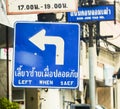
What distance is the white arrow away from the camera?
17.2 feet

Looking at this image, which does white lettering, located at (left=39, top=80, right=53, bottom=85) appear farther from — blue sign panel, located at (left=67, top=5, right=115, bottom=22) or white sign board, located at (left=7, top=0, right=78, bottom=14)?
blue sign panel, located at (left=67, top=5, right=115, bottom=22)

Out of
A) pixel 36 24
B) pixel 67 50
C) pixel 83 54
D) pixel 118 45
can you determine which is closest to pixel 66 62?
pixel 67 50

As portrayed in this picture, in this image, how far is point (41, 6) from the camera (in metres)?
5.36

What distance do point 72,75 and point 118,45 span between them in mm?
33940

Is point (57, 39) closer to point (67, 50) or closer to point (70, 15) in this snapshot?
point (67, 50)

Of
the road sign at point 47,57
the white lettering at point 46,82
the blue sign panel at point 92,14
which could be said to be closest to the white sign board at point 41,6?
the road sign at point 47,57

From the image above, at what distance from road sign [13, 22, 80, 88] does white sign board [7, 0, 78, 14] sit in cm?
15

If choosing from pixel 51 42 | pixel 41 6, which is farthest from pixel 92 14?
pixel 51 42

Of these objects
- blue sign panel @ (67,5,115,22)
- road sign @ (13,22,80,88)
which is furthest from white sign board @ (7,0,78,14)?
blue sign panel @ (67,5,115,22)

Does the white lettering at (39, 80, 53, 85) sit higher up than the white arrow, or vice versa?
the white arrow

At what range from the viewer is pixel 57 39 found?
525cm

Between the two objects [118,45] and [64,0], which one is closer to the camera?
[64,0]

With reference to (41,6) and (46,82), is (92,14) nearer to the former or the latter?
(41,6)

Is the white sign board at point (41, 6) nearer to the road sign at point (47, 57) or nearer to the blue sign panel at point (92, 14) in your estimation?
the road sign at point (47, 57)
